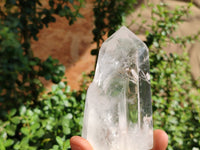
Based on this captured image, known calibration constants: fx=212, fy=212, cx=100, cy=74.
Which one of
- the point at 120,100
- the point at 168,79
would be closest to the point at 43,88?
the point at 120,100

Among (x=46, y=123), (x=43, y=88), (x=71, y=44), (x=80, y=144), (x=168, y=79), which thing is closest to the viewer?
(x=80, y=144)

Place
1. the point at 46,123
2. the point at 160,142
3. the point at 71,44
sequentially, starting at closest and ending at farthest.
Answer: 1. the point at 160,142
2. the point at 46,123
3. the point at 71,44

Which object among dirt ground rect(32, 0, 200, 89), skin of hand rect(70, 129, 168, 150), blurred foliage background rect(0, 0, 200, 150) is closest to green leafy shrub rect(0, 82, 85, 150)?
blurred foliage background rect(0, 0, 200, 150)

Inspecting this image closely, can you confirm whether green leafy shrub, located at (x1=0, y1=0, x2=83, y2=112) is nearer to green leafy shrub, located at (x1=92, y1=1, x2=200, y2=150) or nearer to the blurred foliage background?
the blurred foliage background

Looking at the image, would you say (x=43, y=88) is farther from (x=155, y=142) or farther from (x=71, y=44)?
(x=71, y=44)

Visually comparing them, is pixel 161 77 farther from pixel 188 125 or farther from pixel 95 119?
pixel 95 119

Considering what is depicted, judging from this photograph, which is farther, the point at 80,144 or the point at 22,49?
the point at 22,49

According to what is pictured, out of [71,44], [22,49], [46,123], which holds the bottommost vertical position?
[46,123]
